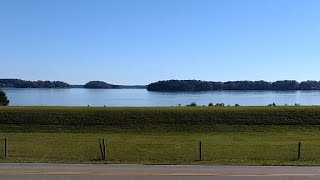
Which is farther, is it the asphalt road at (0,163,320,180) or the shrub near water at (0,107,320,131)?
the shrub near water at (0,107,320,131)

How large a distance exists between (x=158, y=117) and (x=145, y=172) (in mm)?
37940

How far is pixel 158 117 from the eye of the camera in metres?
54.1

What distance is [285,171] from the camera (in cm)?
1675

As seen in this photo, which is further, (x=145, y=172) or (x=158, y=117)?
(x=158, y=117)

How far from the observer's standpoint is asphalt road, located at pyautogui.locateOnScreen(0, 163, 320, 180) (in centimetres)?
1498

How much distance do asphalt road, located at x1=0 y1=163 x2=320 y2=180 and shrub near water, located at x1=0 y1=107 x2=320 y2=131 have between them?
31.8 meters

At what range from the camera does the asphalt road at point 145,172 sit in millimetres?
14984

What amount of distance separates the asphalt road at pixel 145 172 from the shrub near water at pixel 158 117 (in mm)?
31753

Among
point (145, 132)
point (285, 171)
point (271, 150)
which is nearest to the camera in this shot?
point (285, 171)

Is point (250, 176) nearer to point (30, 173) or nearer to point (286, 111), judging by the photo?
point (30, 173)

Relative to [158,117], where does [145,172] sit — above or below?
above

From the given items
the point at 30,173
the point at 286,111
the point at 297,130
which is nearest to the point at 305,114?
the point at 286,111

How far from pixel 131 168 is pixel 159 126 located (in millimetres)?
33295

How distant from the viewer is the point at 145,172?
1616 cm
